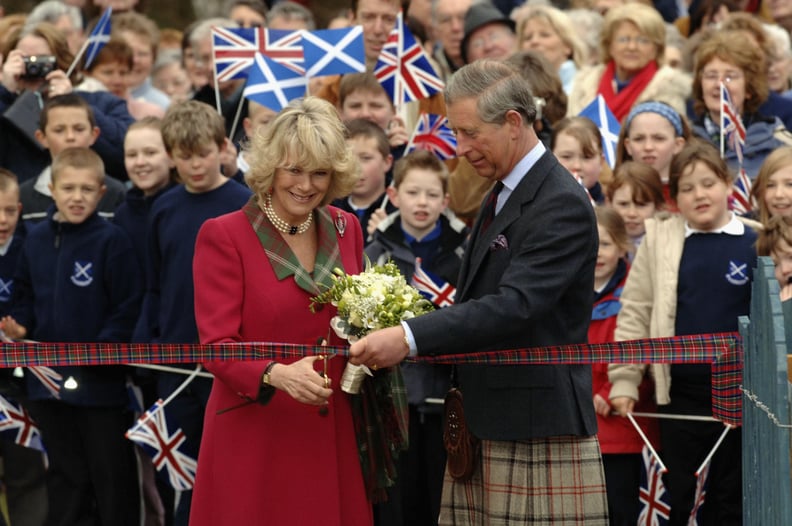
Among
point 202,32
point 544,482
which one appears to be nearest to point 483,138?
point 544,482

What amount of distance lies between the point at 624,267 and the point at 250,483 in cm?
312

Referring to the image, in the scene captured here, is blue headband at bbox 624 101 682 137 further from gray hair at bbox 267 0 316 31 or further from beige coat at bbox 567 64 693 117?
gray hair at bbox 267 0 316 31

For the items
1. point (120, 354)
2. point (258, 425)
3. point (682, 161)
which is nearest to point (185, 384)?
point (120, 354)

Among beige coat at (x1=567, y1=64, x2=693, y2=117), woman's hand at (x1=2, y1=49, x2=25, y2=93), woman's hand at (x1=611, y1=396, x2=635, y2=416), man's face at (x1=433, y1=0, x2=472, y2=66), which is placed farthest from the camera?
man's face at (x1=433, y1=0, x2=472, y2=66)

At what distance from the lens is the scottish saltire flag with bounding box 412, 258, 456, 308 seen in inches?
314

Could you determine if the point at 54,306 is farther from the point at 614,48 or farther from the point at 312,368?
the point at 614,48

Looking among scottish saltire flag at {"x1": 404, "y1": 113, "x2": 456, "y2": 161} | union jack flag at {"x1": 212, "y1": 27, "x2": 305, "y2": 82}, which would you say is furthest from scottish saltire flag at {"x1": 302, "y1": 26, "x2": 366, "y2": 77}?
scottish saltire flag at {"x1": 404, "y1": 113, "x2": 456, "y2": 161}

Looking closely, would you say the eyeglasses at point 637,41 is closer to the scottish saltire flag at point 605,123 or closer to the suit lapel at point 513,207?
the scottish saltire flag at point 605,123

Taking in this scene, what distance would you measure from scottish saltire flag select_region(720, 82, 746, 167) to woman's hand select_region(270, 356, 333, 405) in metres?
4.28

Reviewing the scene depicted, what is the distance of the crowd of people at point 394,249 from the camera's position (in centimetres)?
556

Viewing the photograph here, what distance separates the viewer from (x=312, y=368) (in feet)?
18.1

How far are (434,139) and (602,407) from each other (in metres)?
2.46

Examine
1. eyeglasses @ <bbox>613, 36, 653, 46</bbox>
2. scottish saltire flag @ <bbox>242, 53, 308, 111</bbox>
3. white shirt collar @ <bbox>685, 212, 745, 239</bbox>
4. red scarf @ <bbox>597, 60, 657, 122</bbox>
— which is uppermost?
eyeglasses @ <bbox>613, 36, 653, 46</bbox>

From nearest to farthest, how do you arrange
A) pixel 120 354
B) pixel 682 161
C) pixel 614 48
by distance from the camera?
pixel 120 354 < pixel 682 161 < pixel 614 48
